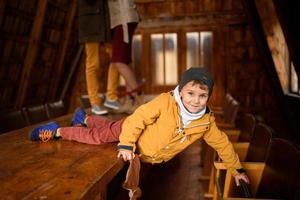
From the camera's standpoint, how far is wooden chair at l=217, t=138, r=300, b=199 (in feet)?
4.10

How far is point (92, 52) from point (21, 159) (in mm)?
1385

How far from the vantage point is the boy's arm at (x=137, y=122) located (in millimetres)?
1684

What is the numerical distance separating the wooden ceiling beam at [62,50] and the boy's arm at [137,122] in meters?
4.25

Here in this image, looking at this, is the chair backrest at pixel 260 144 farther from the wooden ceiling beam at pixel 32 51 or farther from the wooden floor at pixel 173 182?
the wooden ceiling beam at pixel 32 51

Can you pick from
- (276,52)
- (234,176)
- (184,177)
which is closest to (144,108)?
(234,176)

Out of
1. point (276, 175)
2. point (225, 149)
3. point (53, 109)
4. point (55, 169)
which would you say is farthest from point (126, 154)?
point (53, 109)

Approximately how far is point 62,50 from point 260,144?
4.65 m

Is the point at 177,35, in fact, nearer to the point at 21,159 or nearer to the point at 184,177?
the point at 184,177

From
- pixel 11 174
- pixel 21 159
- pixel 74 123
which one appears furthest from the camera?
pixel 74 123

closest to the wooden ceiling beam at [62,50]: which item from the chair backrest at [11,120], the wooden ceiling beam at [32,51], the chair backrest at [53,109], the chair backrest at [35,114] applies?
the wooden ceiling beam at [32,51]

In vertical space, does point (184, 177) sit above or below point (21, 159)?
below

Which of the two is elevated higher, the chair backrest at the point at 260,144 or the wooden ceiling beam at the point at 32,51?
the wooden ceiling beam at the point at 32,51

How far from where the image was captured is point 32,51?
489 cm

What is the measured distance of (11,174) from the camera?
4.26 ft
